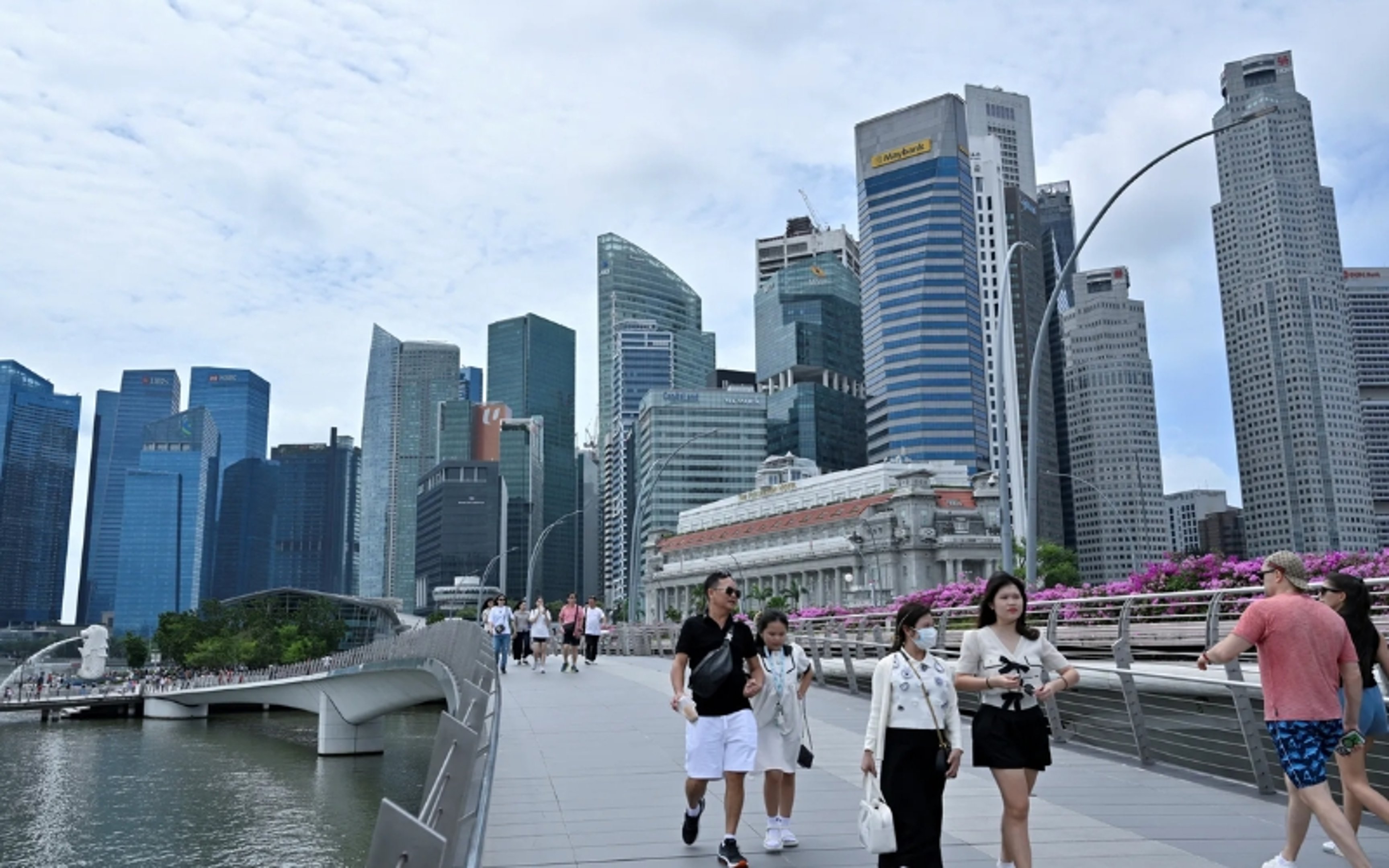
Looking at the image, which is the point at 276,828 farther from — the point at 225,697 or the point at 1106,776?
the point at 225,697

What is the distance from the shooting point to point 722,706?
23.0 ft

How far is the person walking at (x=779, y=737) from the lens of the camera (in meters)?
7.24

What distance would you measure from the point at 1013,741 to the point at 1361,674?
6.96ft

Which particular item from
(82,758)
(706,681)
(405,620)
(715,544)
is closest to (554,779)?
(706,681)

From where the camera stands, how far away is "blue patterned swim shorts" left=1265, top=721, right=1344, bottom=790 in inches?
237

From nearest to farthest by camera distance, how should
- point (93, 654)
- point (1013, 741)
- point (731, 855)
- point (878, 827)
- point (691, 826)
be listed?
point (878, 827)
point (1013, 741)
point (731, 855)
point (691, 826)
point (93, 654)

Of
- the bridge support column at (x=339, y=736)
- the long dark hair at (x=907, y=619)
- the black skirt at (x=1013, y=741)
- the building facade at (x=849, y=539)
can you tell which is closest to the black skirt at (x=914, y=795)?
the black skirt at (x=1013, y=741)

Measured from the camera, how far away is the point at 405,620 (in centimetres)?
16800

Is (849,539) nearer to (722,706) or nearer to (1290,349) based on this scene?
(722,706)

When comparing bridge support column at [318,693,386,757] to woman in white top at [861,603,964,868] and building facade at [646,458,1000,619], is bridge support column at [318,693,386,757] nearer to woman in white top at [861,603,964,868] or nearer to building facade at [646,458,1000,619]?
woman in white top at [861,603,964,868]

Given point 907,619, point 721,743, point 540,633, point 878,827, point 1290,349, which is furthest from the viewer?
point 1290,349

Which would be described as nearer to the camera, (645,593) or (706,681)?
(706,681)

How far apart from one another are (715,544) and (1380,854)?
131675mm

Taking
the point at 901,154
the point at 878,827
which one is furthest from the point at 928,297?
the point at 878,827
